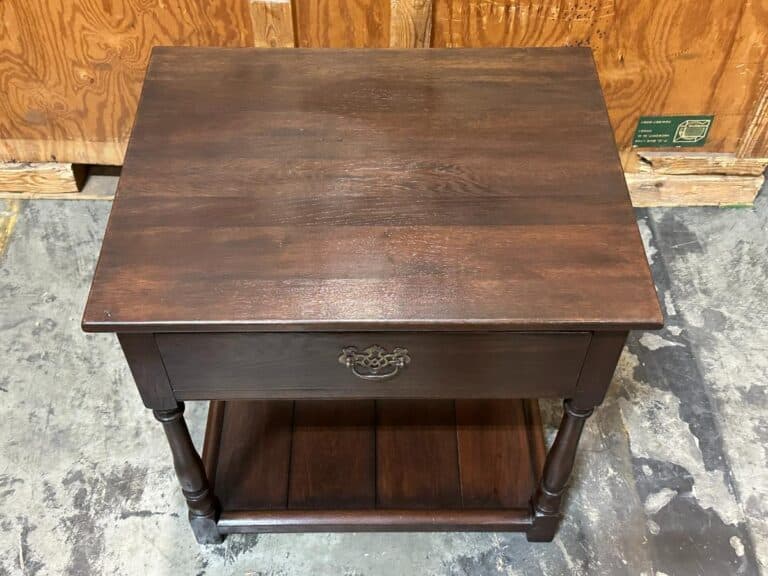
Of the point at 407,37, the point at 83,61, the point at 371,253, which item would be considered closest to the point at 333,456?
the point at 371,253

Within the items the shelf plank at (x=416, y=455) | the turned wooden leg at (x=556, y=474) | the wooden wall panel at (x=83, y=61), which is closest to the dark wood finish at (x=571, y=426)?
the turned wooden leg at (x=556, y=474)

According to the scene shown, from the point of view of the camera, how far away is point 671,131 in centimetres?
172

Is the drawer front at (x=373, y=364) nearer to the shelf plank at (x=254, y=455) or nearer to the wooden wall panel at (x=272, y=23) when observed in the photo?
the shelf plank at (x=254, y=455)

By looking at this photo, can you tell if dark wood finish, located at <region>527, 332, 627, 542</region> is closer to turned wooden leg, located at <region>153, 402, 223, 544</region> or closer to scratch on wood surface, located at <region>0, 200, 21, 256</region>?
turned wooden leg, located at <region>153, 402, 223, 544</region>

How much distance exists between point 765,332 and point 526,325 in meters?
0.93

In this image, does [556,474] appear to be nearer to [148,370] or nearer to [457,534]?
[457,534]

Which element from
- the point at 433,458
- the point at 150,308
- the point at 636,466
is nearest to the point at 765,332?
the point at 636,466

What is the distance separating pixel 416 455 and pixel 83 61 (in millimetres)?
1020

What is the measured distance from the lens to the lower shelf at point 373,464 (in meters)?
1.27

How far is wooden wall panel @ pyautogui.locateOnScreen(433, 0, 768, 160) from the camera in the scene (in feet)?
4.96

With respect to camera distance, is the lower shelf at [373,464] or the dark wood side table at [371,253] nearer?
the dark wood side table at [371,253]

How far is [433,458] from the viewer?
4.47ft

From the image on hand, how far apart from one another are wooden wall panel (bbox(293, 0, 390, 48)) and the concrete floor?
2.20ft

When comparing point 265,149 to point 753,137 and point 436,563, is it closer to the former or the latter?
point 436,563
